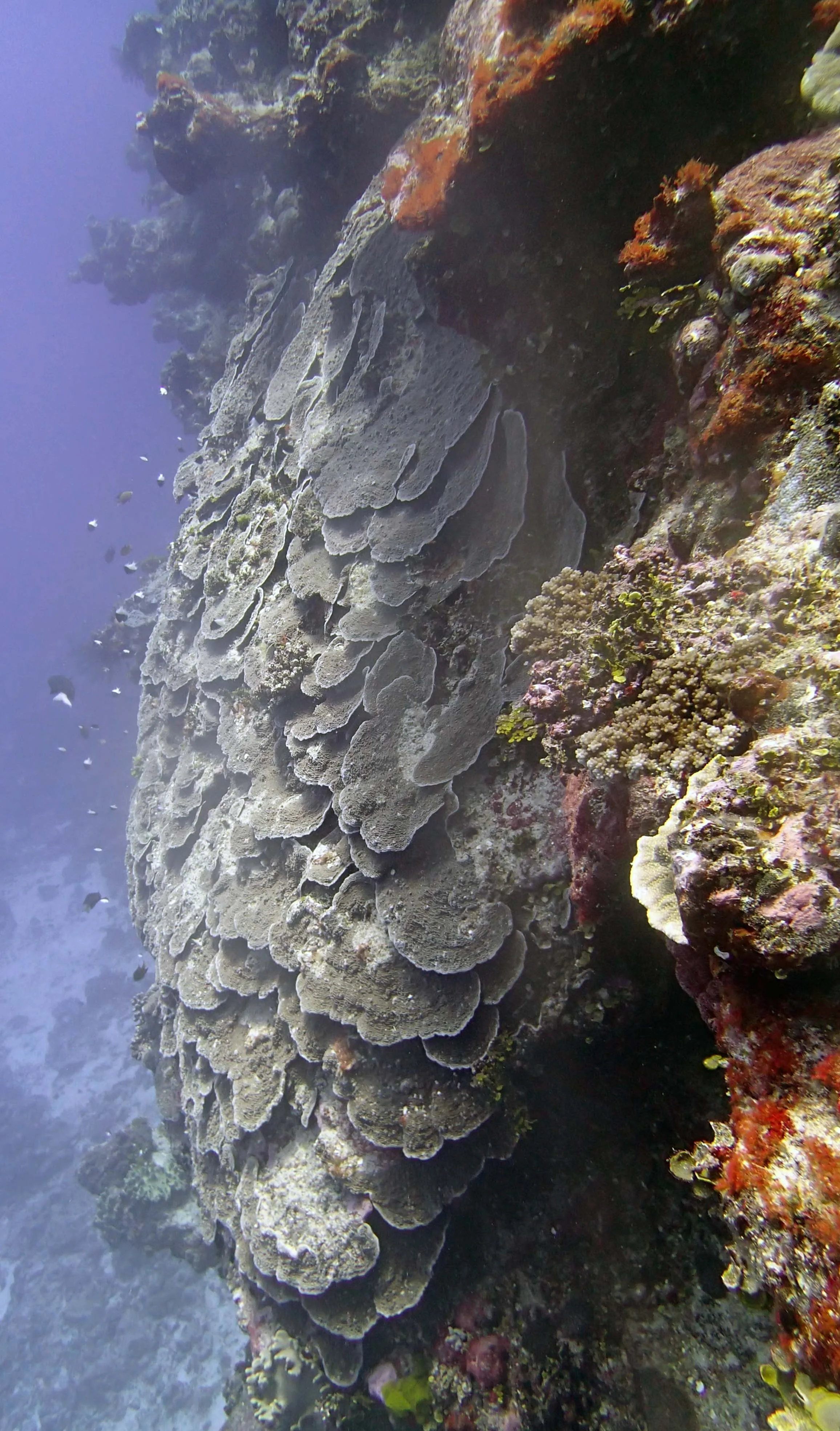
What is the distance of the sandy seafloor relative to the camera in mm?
12133

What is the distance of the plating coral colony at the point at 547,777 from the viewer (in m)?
1.84

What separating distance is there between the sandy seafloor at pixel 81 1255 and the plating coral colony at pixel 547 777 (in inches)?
343

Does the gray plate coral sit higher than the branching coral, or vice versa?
the branching coral

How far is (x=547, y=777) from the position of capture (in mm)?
3922

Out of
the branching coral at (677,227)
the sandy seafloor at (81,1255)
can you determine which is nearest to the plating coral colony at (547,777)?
the branching coral at (677,227)

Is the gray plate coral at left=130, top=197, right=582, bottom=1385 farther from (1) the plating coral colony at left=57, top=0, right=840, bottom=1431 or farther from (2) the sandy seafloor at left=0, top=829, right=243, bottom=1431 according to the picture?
(2) the sandy seafloor at left=0, top=829, right=243, bottom=1431

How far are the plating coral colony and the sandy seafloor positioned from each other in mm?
8706

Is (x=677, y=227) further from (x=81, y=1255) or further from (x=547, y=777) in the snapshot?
(x=81, y=1255)

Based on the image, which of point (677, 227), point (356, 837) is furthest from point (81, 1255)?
point (677, 227)

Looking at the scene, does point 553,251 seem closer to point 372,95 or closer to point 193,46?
point 372,95

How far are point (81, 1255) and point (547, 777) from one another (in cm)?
1841

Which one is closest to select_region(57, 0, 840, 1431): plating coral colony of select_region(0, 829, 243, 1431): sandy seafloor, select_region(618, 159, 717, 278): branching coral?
select_region(618, 159, 717, 278): branching coral

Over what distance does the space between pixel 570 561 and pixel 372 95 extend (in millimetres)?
7634

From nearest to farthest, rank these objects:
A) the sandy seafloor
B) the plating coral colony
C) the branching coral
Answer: the plating coral colony → the branching coral → the sandy seafloor
